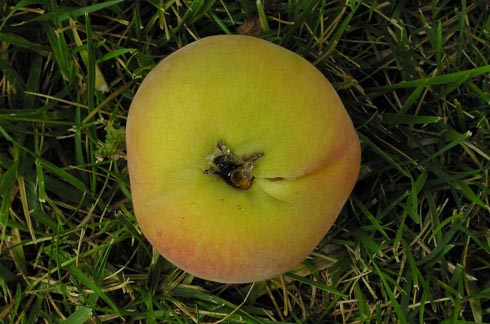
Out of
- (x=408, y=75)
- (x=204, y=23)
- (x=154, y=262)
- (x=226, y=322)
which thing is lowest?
(x=226, y=322)

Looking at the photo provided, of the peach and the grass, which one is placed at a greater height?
the peach

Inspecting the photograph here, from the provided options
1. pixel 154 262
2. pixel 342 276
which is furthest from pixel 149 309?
pixel 342 276

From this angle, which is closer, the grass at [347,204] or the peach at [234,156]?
the peach at [234,156]

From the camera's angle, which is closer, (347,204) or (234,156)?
(234,156)

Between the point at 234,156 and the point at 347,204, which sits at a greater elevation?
the point at 234,156

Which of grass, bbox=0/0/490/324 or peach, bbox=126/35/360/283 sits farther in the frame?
grass, bbox=0/0/490/324

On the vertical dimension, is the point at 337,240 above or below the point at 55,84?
below

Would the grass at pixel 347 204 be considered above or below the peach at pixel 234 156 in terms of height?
below

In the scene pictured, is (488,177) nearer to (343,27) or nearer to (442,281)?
(442,281)
